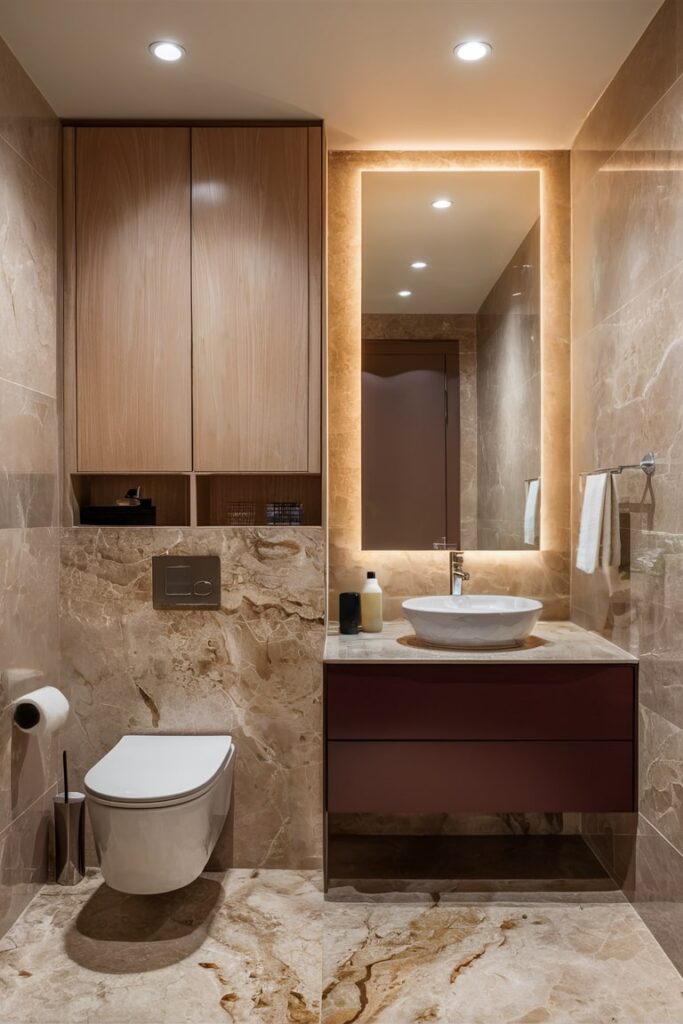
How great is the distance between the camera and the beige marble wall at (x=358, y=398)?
2.73 meters

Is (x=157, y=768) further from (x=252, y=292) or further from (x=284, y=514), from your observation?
(x=252, y=292)

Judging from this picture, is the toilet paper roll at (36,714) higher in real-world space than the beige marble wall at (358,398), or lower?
lower

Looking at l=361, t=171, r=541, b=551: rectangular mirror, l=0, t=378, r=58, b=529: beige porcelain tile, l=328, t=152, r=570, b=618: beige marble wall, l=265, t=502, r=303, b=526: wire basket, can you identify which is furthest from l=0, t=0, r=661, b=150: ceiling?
l=265, t=502, r=303, b=526: wire basket

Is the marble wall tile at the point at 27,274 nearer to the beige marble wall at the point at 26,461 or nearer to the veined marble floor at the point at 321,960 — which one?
the beige marble wall at the point at 26,461

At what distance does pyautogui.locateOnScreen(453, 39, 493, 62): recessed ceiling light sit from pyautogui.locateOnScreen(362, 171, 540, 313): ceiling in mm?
596

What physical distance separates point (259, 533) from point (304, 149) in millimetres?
1251

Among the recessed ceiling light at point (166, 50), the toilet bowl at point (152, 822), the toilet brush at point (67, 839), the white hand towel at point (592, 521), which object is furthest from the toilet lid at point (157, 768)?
the recessed ceiling light at point (166, 50)

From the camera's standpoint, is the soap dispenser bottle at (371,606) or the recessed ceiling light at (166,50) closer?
the recessed ceiling light at (166,50)

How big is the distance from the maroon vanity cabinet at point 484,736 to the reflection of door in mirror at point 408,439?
2.22 ft

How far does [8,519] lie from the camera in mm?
2076

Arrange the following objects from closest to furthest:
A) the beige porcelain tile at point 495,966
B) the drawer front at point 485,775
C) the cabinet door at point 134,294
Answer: the beige porcelain tile at point 495,966 < the drawer front at point 485,775 < the cabinet door at point 134,294

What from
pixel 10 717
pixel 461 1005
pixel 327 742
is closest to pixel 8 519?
pixel 10 717

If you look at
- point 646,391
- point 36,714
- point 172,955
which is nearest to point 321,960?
point 172,955

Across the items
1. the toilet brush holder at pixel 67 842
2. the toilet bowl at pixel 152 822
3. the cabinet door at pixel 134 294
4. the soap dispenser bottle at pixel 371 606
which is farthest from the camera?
the soap dispenser bottle at pixel 371 606
